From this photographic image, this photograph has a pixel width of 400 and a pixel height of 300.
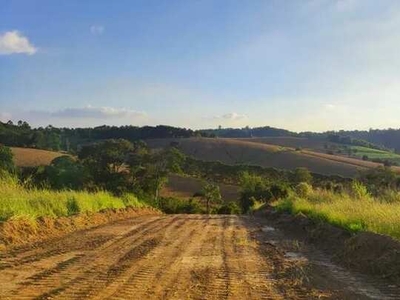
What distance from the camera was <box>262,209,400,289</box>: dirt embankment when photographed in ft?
32.3

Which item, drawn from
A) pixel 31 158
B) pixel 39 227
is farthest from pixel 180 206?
pixel 39 227

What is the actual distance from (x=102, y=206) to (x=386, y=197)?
1290 cm

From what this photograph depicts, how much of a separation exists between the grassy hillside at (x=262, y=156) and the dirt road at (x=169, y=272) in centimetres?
10338

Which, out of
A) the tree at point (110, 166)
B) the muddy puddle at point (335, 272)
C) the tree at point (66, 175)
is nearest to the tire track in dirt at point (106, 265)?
the muddy puddle at point (335, 272)

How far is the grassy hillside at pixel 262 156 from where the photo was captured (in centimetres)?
12188

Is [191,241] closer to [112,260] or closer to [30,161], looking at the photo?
[112,260]

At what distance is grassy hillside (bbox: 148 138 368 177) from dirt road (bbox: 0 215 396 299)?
103m

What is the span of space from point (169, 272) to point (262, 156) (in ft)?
442

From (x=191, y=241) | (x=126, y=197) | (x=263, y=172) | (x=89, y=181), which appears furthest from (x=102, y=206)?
(x=263, y=172)

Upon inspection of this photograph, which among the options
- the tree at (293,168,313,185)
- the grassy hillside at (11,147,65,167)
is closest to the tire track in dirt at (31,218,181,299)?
the tree at (293,168,313,185)

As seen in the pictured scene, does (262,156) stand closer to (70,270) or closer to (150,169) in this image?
(150,169)

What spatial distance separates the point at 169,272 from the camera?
927cm

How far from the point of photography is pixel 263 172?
108312mm

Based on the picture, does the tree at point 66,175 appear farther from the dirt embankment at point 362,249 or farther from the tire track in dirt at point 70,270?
the tire track in dirt at point 70,270
